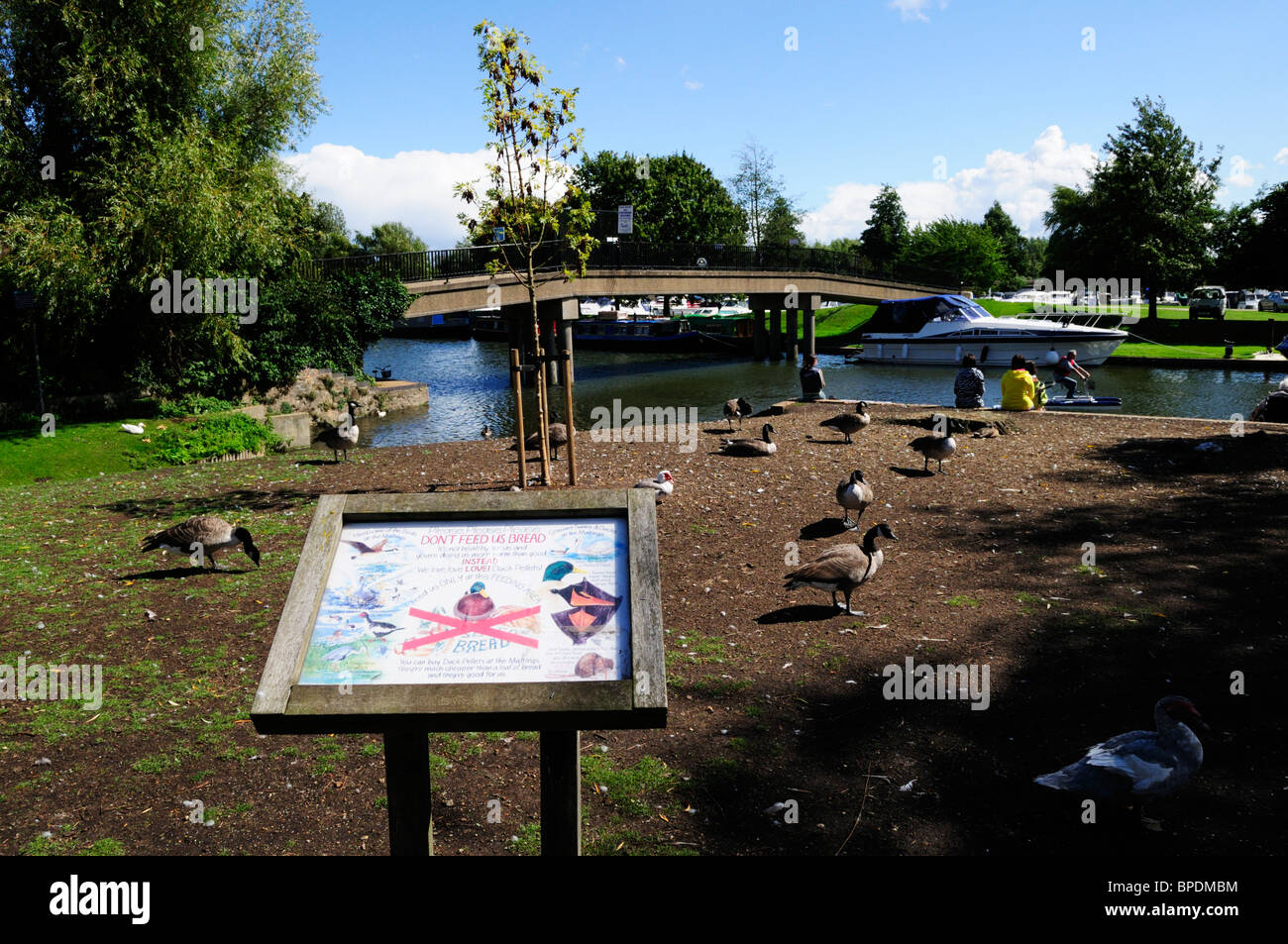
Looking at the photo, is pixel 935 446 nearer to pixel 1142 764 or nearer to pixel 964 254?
pixel 1142 764

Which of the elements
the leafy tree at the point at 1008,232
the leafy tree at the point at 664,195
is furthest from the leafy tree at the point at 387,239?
the leafy tree at the point at 1008,232

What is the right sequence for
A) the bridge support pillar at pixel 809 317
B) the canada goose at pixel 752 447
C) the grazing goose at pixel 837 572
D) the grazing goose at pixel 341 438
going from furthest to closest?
the bridge support pillar at pixel 809 317, the grazing goose at pixel 341 438, the canada goose at pixel 752 447, the grazing goose at pixel 837 572

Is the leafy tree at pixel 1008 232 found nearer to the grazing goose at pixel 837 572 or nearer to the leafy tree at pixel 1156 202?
the leafy tree at pixel 1156 202

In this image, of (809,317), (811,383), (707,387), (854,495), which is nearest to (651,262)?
(707,387)

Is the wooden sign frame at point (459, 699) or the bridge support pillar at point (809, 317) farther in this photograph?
the bridge support pillar at point (809, 317)

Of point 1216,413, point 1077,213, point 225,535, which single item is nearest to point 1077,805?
point 225,535

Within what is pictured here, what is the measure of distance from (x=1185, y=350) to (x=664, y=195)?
45551 mm

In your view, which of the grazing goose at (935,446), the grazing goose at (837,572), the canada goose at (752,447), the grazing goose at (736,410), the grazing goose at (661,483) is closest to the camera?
the grazing goose at (837,572)

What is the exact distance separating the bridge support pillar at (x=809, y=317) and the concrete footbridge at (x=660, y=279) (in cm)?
6

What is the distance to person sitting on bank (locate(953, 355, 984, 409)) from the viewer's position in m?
20.9

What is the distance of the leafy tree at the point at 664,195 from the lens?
7694 centimetres
